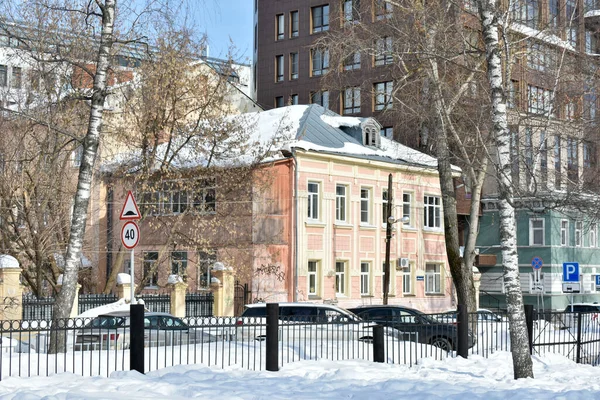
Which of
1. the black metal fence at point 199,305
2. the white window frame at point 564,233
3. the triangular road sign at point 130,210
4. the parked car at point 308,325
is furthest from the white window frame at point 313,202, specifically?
the triangular road sign at point 130,210

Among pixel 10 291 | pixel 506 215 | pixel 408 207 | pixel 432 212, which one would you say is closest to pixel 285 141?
pixel 408 207

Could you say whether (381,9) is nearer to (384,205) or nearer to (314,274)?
(314,274)

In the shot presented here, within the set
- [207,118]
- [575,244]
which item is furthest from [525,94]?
[575,244]

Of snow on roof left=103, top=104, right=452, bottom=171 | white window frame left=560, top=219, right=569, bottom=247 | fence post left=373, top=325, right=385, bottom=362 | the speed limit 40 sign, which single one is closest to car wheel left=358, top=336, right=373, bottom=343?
fence post left=373, top=325, right=385, bottom=362

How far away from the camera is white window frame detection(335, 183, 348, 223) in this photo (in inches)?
1603

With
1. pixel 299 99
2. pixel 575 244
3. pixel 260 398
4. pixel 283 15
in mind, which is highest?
pixel 283 15

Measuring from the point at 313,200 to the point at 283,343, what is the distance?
21274 mm

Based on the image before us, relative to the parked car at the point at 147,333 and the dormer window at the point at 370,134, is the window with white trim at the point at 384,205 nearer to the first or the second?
the dormer window at the point at 370,134

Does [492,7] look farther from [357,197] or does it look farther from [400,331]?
[357,197]

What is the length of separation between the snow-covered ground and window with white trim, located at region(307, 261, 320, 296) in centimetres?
2275

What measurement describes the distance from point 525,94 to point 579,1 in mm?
4925

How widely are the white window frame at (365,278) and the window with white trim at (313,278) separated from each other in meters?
2.92

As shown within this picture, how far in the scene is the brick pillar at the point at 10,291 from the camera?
1011 inches

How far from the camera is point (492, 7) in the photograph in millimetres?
15344
